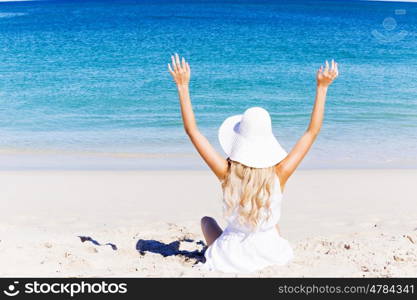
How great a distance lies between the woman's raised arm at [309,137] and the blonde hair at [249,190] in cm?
12

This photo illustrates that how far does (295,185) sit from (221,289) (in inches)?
160

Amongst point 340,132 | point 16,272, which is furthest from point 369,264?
point 340,132

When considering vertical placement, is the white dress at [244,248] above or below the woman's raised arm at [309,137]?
below

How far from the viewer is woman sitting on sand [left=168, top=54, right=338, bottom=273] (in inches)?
156

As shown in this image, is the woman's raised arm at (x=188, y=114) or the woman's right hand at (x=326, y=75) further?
the woman's right hand at (x=326, y=75)

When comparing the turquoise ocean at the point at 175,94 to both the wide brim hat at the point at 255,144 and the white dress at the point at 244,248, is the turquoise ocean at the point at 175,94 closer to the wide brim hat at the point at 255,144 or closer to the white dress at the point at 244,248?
the white dress at the point at 244,248

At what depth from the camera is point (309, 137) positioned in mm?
4121

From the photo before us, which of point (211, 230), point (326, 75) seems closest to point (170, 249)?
point (211, 230)

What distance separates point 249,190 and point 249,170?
13cm

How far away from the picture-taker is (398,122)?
1259cm

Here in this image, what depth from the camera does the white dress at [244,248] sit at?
13.9ft

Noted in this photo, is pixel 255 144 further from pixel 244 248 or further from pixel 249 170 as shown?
pixel 244 248

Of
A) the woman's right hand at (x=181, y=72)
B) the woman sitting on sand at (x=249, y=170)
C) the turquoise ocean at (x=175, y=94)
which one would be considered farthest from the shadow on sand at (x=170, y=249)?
the turquoise ocean at (x=175, y=94)

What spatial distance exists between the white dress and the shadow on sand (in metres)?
0.58
